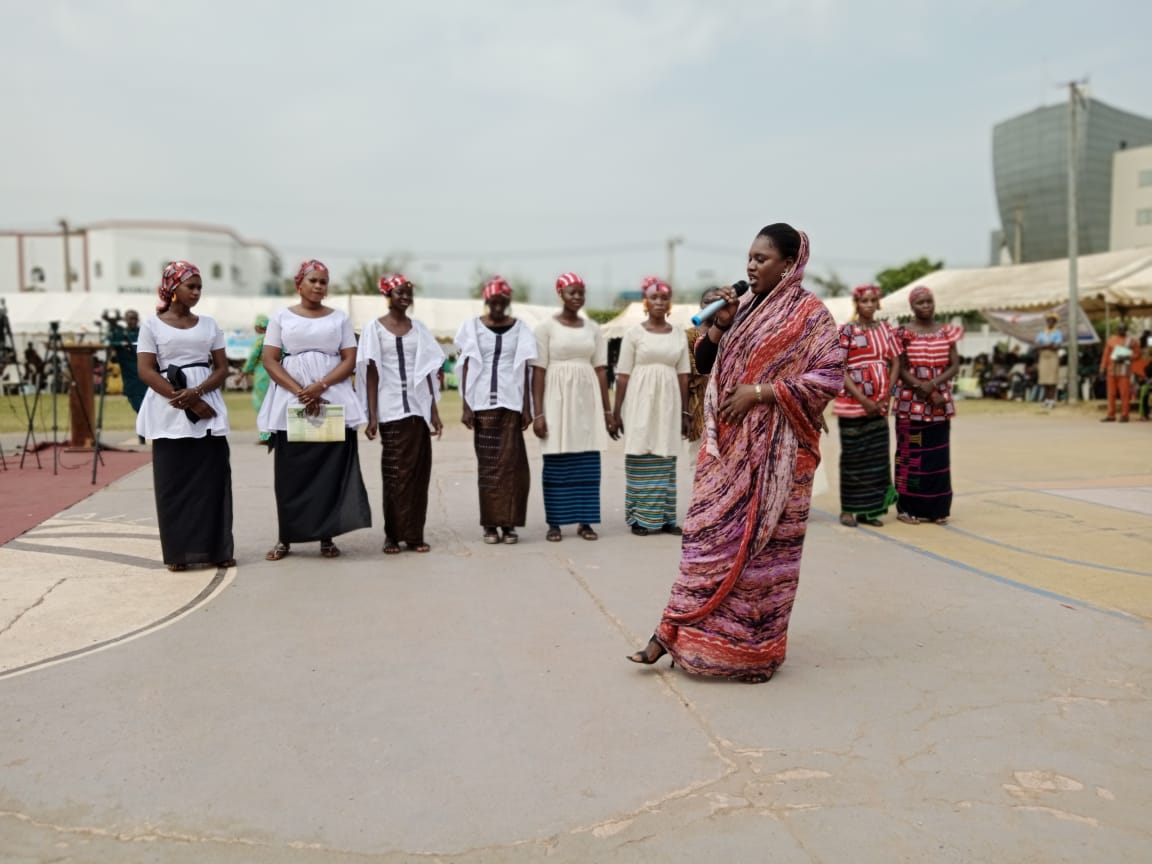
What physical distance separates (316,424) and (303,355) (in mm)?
463

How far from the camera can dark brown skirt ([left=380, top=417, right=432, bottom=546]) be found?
22.2 ft

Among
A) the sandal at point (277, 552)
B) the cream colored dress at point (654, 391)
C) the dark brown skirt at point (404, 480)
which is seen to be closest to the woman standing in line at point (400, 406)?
the dark brown skirt at point (404, 480)

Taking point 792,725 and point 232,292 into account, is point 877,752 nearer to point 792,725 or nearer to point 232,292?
point 792,725

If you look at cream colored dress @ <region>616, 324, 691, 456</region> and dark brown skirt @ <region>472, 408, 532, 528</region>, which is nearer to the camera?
dark brown skirt @ <region>472, 408, 532, 528</region>

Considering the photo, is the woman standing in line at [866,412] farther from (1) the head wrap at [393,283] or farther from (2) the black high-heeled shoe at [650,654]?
(2) the black high-heeled shoe at [650,654]

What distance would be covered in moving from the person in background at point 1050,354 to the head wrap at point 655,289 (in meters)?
16.9

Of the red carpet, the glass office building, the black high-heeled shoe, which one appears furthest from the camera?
the glass office building

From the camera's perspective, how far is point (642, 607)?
5.23 metres

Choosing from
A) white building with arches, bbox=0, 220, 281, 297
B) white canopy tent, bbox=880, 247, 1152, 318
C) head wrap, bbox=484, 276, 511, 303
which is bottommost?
head wrap, bbox=484, 276, 511, 303

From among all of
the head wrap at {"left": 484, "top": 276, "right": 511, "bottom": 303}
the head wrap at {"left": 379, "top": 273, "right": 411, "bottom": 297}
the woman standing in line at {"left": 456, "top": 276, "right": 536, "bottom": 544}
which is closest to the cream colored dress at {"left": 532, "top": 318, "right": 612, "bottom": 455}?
the woman standing in line at {"left": 456, "top": 276, "right": 536, "bottom": 544}

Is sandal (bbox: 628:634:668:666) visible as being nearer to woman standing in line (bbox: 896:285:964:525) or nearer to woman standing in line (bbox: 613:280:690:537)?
woman standing in line (bbox: 613:280:690:537)

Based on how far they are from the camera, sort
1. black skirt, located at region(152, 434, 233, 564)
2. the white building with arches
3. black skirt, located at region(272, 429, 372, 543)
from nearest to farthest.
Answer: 1. black skirt, located at region(152, 434, 233, 564)
2. black skirt, located at region(272, 429, 372, 543)
3. the white building with arches

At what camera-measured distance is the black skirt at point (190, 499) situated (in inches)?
240

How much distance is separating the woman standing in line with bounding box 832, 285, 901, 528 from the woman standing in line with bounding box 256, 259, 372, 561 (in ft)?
11.8
